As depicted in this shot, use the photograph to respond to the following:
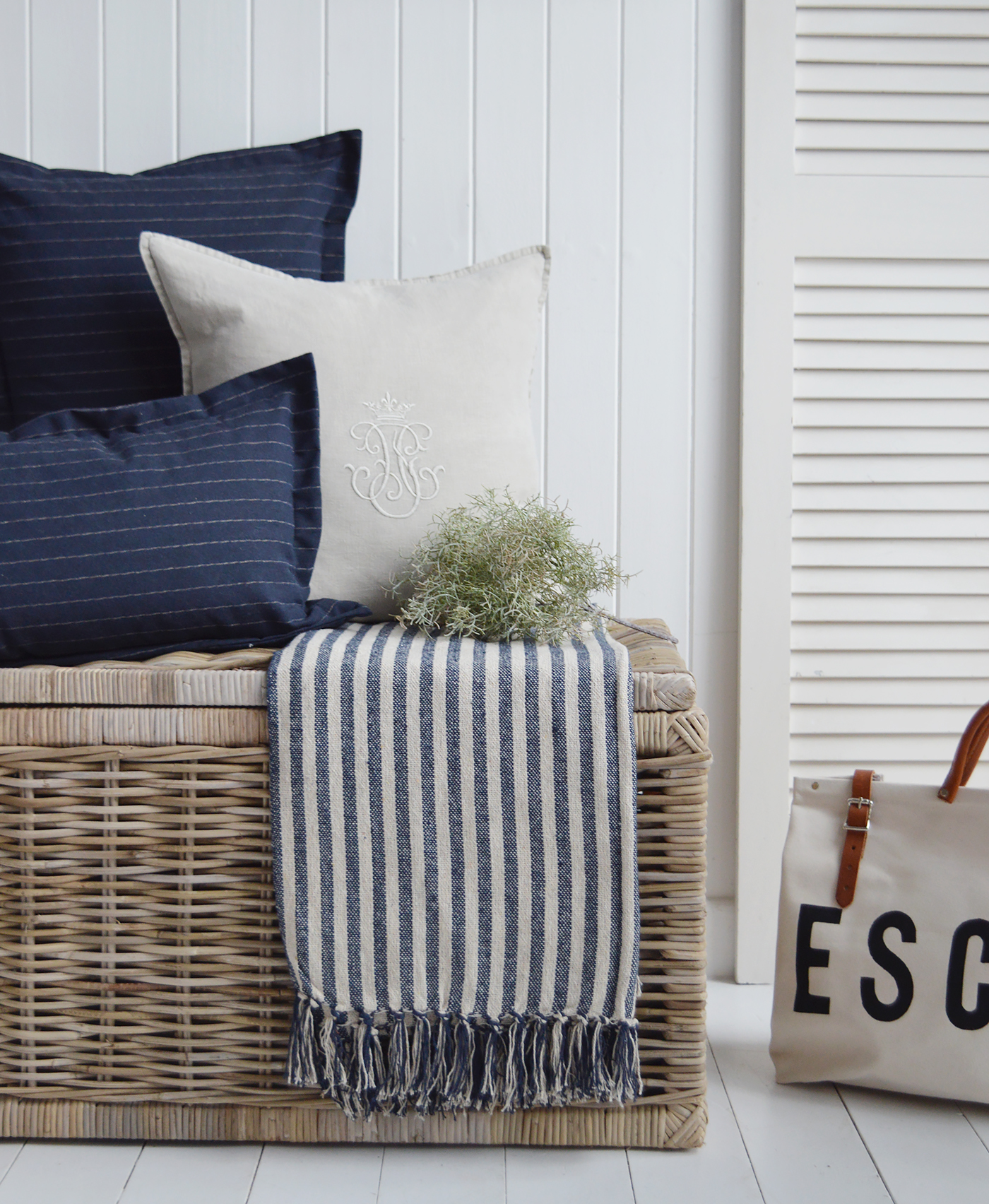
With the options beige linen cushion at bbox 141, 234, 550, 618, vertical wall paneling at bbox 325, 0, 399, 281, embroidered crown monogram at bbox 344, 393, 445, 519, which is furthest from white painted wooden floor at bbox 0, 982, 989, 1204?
vertical wall paneling at bbox 325, 0, 399, 281

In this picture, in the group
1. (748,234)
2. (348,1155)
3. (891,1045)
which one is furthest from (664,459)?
(348,1155)

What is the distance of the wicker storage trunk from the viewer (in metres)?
0.90

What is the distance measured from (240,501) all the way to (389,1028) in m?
0.54

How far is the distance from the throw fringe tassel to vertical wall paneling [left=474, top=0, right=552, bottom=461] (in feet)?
2.98

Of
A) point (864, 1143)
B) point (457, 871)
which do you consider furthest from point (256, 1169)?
point (864, 1143)

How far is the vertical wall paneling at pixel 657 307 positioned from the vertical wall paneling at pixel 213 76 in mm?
550

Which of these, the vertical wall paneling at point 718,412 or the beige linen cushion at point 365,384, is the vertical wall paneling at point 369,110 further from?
the vertical wall paneling at point 718,412

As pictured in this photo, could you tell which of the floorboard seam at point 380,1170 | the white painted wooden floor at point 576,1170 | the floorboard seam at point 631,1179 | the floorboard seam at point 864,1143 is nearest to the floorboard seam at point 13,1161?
the white painted wooden floor at point 576,1170

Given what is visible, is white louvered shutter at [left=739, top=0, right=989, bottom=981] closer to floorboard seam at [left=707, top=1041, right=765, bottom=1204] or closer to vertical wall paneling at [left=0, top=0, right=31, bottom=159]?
floorboard seam at [left=707, top=1041, right=765, bottom=1204]

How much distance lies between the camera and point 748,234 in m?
1.37

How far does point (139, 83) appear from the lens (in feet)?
4.52

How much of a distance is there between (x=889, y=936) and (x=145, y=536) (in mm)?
875

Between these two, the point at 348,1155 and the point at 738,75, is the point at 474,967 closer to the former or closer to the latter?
the point at 348,1155

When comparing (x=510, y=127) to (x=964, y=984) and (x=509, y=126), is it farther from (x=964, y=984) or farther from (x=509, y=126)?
(x=964, y=984)
